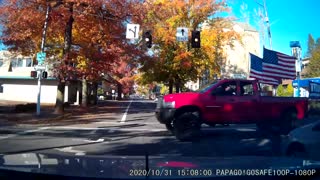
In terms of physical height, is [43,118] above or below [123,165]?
below

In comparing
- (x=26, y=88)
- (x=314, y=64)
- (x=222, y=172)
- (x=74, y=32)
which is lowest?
(x=222, y=172)

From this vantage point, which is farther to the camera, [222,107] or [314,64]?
[314,64]

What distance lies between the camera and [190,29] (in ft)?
136

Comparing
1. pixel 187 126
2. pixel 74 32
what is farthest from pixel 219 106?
pixel 74 32

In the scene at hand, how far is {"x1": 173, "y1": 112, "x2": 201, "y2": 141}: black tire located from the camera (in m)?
13.6

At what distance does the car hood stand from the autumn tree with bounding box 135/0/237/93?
35.9m

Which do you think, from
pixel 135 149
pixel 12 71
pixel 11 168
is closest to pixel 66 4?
pixel 135 149

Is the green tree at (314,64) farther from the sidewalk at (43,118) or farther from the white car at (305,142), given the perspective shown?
the white car at (305,142)

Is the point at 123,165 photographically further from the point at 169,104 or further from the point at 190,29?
the point at 190,29

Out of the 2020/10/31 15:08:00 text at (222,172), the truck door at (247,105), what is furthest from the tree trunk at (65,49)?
the 2020/10/31 15:08:00 text at (222,172)

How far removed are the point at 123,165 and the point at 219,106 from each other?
989cm

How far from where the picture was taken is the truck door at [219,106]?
13.9m

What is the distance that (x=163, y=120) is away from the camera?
47.0 ft

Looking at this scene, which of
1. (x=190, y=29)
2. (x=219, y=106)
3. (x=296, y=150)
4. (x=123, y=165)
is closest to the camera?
(x=123, y=165)
